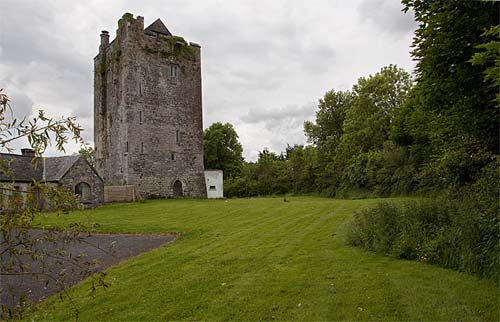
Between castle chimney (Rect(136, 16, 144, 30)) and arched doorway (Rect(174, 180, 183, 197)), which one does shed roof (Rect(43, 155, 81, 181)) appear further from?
castle chimney (Rect(136, 16, 144, 30))

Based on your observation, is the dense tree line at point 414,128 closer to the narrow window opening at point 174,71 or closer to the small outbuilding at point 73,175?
the narrow window opening at point 174,71

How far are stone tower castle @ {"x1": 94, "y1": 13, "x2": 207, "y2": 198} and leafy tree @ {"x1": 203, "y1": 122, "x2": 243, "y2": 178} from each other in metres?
20.8

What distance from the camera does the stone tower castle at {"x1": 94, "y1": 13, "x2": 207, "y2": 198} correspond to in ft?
102

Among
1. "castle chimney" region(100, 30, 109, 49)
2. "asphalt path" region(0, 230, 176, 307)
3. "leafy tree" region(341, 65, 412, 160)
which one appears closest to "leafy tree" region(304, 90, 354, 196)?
"leafy tree" region(341, 65, 412, 160)

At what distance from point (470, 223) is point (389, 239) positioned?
1986 mm

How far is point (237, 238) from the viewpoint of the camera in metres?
11.6

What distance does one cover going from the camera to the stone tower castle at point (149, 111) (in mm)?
31141

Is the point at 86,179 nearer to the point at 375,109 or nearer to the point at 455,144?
the point at 455,144

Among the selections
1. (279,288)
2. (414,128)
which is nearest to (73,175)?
(414,128)

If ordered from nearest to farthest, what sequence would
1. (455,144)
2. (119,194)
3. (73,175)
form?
1. (455,144)
2. (73,175)
3. (119,194)

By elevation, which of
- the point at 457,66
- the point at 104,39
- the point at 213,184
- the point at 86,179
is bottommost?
the point at 213,184

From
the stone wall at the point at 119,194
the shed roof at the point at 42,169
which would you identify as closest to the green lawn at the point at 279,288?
the shed roof at the point at 42,169

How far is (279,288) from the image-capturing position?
6.70 m

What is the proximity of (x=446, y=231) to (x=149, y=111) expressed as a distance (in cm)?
2736
